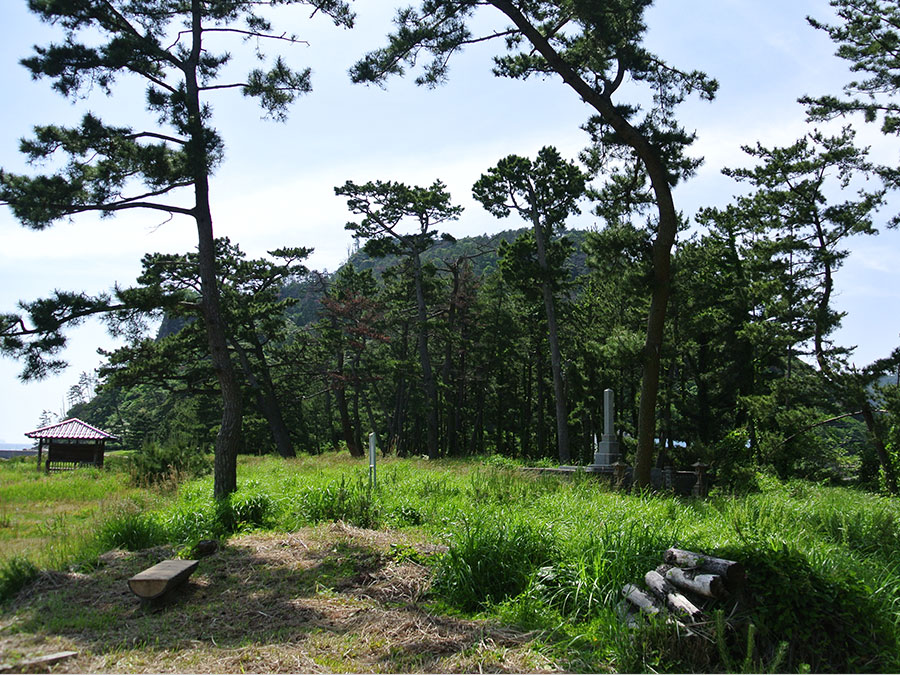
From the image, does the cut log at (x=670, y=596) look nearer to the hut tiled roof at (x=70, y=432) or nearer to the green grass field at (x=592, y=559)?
the green grass field at (x=592, y=559)

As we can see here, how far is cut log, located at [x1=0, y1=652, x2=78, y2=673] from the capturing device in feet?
12.2

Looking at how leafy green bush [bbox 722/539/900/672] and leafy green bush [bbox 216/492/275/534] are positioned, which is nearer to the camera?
leafy green bush [bbox 722/539/900/672]

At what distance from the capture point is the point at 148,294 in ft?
27.9

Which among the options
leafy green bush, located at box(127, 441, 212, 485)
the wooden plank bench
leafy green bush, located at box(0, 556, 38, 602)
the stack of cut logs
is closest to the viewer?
the stack of cut logs

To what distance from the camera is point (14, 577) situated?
5566 millimetres

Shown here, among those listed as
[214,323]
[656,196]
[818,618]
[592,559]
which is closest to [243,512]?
[214,323]

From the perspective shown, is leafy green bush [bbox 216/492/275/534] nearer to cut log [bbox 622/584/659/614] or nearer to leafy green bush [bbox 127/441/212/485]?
cut log [bbox 622/584/659/614]

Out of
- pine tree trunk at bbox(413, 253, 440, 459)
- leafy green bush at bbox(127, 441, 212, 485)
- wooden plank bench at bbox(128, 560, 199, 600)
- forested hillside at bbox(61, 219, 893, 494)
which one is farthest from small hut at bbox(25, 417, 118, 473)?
wooden plank bench at bbox(128, 560, 199, 600)

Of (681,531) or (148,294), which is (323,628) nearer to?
(681,531)

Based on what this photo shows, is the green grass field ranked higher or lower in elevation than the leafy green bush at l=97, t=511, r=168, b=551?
higher

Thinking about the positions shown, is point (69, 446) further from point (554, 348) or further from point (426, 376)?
point (554, 348)

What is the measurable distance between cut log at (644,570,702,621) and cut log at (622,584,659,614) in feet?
0.22

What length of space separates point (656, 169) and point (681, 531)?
6.28 meters

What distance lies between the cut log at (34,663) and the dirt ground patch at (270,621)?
0.19 ft
